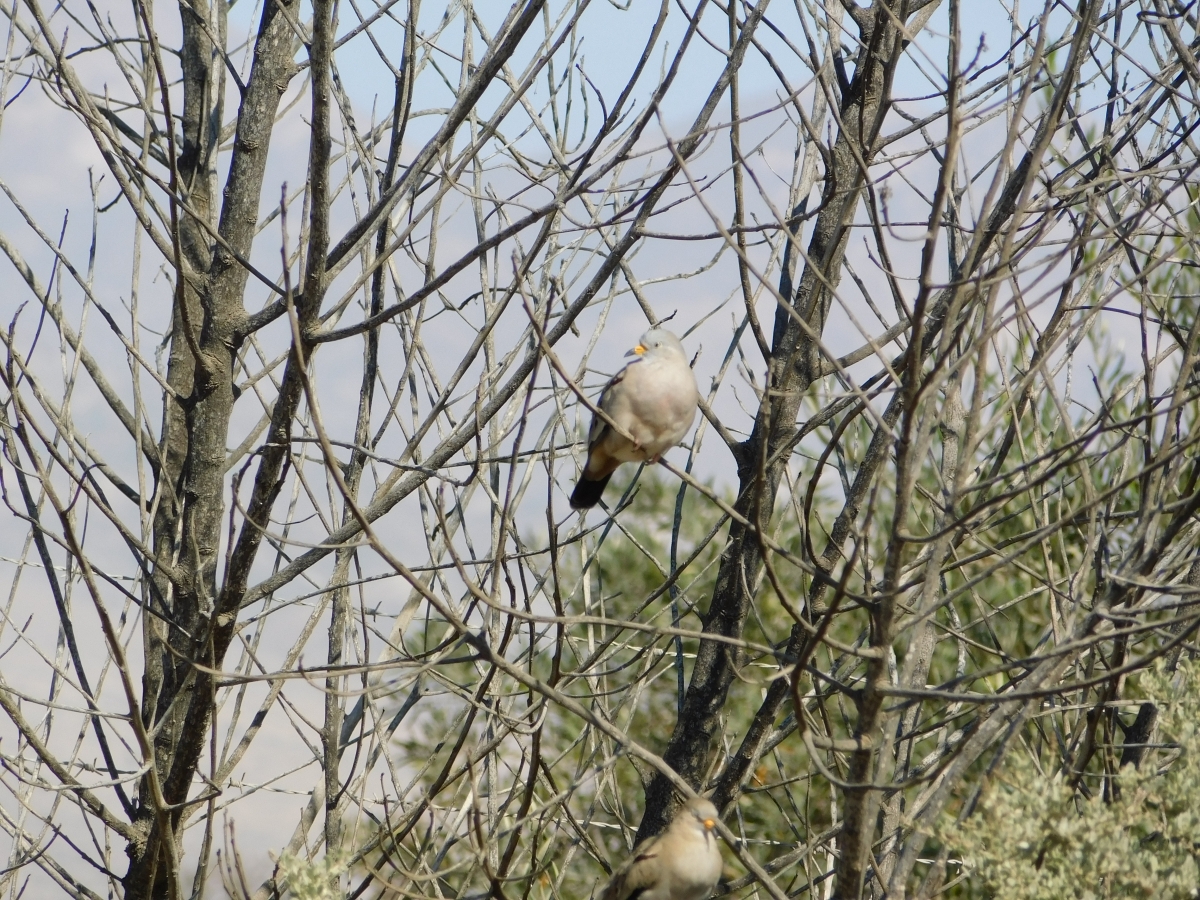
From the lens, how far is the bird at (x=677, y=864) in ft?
10.6

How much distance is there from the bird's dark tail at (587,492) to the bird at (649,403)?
17 centimetres

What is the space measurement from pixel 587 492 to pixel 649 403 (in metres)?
0.57

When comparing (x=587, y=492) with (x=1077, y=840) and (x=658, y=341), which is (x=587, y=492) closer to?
(x=658, y=341)

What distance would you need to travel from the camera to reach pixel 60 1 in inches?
144

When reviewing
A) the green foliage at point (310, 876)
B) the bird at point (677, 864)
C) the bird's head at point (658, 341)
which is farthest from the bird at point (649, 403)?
the green foliage at point (310, 876)

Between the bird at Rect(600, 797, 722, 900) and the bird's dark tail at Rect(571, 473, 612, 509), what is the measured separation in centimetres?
112

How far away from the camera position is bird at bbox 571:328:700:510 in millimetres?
3584

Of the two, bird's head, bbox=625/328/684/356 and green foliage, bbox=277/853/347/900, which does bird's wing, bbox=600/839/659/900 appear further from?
bird's head, bbox=625/328/684/356

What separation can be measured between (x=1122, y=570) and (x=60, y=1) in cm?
331

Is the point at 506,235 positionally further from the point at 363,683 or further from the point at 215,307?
the point at 363,683

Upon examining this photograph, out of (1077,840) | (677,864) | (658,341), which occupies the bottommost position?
(1077,840)

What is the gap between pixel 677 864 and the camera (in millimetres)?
3227

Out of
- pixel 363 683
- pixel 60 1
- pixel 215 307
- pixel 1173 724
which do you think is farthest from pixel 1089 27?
pixel 60 1

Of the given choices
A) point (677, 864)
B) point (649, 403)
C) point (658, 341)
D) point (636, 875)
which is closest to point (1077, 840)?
point (677, 864)
